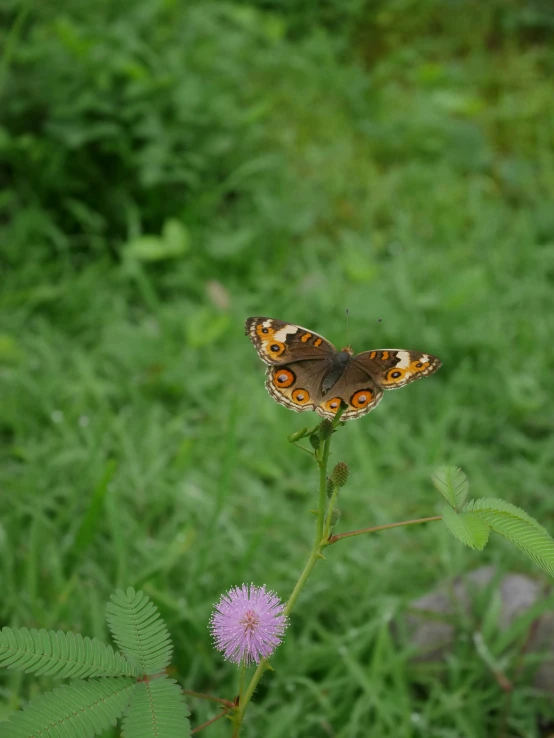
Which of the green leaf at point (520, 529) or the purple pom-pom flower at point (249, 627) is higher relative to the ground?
the green leaf at point (520, 529)

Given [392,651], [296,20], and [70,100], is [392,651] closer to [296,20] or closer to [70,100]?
[70,100]

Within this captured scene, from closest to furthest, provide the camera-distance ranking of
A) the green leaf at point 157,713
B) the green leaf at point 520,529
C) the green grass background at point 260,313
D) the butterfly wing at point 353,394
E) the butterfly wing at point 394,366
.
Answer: the green leaf at point 157,713 < the green leaf at point 520,529 < the butterfly wing at point 353,394 < the butterfly wing at point 394,366 < the green grass background at point 260,313

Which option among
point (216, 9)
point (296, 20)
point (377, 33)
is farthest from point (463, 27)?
point (216, 9)

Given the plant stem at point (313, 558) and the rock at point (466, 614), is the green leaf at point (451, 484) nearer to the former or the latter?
the plant stem at point (313, 558)

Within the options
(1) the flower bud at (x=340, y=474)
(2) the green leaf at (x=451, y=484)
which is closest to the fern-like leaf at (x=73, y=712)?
(1) the flower bud at (x=340, y=474)

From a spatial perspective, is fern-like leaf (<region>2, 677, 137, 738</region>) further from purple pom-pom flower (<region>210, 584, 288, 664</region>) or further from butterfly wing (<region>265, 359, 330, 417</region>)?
butterfly wing (<region>265, 359, 330, 417</region>)

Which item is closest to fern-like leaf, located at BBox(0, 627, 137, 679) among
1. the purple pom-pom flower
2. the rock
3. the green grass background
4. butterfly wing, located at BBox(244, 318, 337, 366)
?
the purple pom-pom flower

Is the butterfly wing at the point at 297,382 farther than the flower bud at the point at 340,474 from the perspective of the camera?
Yes
